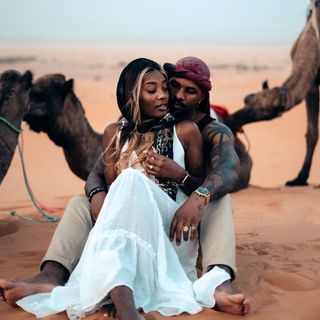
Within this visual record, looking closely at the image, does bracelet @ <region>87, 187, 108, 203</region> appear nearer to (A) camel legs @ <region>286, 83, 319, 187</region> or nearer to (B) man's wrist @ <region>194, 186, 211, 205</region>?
(B) man's wrist @ <region>194, 186, 211, 205</region>

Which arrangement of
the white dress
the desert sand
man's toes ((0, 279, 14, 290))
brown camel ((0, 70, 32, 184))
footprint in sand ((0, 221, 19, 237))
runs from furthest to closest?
footprint in sand ((0, 221, 19, 237)), brown camel ((0, 70, 32, 184)), the desert sand, man's toes ((0, 279, 14, 290)), the white dress

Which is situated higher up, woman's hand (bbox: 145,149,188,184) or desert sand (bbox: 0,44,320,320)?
woman's hand (bbox: 145,149,188,184)

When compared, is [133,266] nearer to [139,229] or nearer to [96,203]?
[139,229]

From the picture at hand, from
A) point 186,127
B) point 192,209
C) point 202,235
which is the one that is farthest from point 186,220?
point 186,127

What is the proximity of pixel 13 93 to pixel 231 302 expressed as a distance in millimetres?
2593

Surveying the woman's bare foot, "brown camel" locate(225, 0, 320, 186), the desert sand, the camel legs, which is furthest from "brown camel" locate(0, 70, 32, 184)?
the camel legs

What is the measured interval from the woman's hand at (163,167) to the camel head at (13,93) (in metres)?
1.80

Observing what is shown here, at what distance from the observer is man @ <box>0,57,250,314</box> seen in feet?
11.7

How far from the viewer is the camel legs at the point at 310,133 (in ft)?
29.6

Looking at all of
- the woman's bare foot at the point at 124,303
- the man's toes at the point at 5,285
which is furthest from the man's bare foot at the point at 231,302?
the man's toes at the point at 5,285

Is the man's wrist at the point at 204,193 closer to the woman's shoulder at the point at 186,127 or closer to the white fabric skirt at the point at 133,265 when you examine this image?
the white fabric skirt at the point at 133,265

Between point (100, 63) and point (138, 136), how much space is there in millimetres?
33817

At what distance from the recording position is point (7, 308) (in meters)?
3.59

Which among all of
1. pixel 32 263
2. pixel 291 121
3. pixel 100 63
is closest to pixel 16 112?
pixel 32 263
